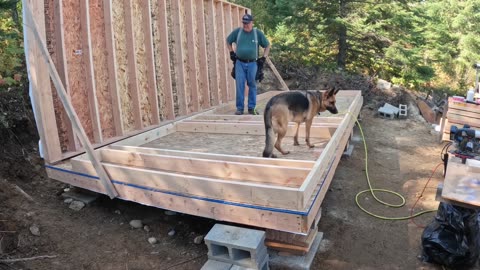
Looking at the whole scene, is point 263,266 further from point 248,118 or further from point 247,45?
point 247,45

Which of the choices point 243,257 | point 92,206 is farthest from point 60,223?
point 243,257

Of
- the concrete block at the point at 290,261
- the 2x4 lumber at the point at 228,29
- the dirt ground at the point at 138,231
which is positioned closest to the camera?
the concrete block at the point at 290,261

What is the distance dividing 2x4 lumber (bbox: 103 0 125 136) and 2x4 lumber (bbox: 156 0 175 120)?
3.71ft

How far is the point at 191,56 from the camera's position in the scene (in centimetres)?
696

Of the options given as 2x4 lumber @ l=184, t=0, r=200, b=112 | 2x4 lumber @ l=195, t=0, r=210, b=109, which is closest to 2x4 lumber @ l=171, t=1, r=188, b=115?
2x4 lumber @ l=184, t=0, r=200, b=112

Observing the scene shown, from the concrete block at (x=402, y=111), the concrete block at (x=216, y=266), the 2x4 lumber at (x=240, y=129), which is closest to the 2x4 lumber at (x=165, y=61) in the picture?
the 2x4 lumber at (x=240, y=129)

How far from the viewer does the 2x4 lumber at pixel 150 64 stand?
18.6 ft

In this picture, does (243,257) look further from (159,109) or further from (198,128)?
(159,109)

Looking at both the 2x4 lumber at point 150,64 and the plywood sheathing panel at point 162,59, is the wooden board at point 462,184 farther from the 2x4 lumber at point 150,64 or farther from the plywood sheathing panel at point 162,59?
the plywood sheathing panel at point 162,59

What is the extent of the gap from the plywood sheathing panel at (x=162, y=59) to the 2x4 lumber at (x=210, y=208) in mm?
2484

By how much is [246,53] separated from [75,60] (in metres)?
2.87

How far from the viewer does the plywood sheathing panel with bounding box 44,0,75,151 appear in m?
4.27

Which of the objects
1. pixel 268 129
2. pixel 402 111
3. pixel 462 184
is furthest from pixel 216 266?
pixel 402 111

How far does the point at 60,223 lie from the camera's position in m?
3.64
